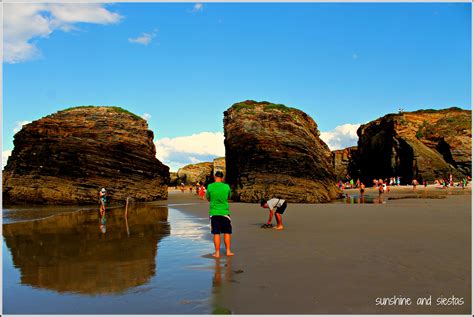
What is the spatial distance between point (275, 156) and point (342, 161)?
75148mm

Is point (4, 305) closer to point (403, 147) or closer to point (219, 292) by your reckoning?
point (219, 292)

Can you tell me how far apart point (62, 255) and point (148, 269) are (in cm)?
261

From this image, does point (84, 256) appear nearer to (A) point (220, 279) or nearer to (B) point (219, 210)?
(B) point (219, 210)

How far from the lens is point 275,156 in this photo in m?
27.0

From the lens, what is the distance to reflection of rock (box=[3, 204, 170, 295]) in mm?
6301

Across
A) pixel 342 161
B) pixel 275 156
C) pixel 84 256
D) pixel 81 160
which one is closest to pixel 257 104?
pixel 275 156

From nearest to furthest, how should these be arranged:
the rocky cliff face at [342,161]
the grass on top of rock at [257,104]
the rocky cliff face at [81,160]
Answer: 1. the grass on top of rock at [257,104]
2. the rocky cliff face at [81,160]
3. the rocky cliff face at [342,161]

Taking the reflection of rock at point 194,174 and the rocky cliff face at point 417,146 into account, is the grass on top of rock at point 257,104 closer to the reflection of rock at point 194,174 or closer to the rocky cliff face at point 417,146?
the rocky cliff face at point 417,146

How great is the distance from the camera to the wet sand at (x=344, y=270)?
16.6 ft

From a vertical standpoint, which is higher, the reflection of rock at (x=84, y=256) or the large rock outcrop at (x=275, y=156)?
the large rock outcrop at (x=275, y=156)

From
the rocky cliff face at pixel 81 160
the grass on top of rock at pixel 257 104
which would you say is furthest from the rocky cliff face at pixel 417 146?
the rocky cliff face at pixel 81 160

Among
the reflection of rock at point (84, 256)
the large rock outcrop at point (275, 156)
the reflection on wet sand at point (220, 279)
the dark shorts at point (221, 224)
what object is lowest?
the reflection on wet sand at point (220, 279)

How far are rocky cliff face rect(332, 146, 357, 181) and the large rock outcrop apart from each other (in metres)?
67.6

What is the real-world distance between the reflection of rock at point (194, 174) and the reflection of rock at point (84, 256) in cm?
7466
